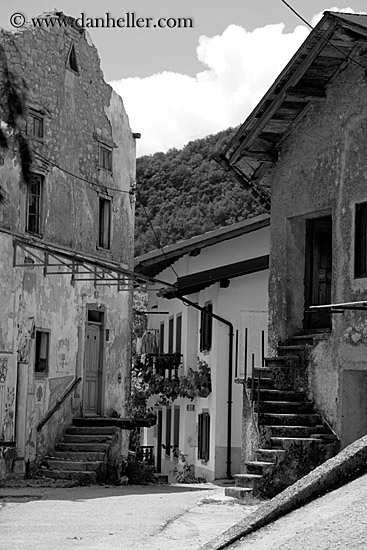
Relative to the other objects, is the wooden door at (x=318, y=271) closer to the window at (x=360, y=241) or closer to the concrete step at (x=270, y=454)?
the window at (x=360, y=241)

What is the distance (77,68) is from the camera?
26125 mm

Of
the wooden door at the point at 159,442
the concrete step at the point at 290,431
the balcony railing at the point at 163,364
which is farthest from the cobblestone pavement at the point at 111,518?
the wooden door at the point at 159,442

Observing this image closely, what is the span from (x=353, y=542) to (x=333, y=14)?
1008cm

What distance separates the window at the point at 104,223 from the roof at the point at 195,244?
2.13m

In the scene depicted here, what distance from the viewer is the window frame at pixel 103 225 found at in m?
26.9

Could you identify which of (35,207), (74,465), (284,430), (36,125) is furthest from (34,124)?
(284,430)

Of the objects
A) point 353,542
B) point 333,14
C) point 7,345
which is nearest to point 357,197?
point 333,14

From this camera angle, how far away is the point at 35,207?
944 inches

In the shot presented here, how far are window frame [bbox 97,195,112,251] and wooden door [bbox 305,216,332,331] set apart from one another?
8.79 m

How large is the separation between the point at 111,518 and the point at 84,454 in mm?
8325

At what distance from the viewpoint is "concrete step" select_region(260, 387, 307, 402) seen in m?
18.1

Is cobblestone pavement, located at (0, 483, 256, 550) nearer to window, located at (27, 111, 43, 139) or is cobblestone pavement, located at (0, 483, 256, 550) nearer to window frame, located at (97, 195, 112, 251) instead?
window, located at (27, 111, 43, 139)

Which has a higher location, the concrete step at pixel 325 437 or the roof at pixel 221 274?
the roof at pixel 221 274

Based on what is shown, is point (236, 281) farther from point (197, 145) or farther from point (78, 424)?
point (197, 145)
